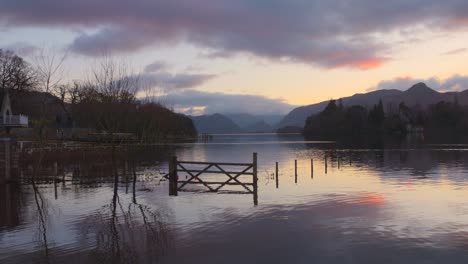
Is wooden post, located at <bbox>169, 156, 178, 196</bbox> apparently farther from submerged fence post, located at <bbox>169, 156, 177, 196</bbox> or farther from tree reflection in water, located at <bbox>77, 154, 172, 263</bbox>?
tree reflection in water, located at <bbox>77, 154, 172, 263</bbox>

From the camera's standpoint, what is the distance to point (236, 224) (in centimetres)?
2184

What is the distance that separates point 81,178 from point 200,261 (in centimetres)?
3107

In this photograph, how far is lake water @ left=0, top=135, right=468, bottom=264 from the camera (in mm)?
16406

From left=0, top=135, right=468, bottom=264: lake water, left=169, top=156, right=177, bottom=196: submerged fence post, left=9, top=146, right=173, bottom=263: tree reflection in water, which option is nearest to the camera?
left=9, top=146, right=173, bottom=263: tree reflection in water

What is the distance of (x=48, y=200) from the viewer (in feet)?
97.9

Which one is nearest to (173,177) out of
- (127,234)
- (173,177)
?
(173,177)

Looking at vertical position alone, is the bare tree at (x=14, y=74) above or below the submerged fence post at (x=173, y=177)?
above

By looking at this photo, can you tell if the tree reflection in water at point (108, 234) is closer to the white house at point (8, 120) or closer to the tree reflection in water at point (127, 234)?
the tree reflection in water at point (127, 234)

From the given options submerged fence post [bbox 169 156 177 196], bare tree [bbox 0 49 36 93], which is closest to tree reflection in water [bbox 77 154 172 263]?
submerged fence post [bbox 169 156 177 196]

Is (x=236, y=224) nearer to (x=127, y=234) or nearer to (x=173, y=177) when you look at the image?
(x=127, y=234)

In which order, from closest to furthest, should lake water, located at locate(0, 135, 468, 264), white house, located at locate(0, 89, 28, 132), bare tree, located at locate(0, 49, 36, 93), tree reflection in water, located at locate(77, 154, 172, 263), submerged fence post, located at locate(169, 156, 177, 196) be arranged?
tree reflection in water, located at locate(77, 154, 172, 263) → lake water, located at locate(0, 135, 468, 264) → submerged fence post, located at locate(169, 156, 177, 196) → white house, located at locate(0, 89, 28, 132) → bare tree, located at locate(0, 49, 36, 93)

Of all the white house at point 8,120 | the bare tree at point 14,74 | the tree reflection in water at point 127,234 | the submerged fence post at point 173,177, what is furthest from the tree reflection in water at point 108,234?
the bare tree at point 14,74

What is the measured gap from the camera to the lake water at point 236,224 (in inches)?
646

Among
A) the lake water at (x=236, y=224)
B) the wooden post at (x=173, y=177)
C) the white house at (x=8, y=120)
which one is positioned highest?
the white house at (x=8, y=120)
